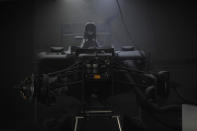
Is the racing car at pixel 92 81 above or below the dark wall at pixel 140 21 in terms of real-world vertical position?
below

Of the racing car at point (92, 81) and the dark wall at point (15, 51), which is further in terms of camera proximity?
the dark wall at point (15, 51)

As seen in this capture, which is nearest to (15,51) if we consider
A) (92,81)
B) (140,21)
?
(92,81)

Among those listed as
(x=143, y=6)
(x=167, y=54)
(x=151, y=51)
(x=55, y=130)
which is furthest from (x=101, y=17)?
(x=55, y=130)

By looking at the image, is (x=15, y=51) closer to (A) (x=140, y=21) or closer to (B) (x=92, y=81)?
(B) (x=92, y=81)

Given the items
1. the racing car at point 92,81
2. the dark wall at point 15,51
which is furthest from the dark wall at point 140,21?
the racing car at point 92,81

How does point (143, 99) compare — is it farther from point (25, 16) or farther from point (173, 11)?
point (25, 16)

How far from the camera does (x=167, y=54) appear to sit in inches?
120

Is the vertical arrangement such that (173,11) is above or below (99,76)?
above

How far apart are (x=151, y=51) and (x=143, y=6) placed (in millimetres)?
639

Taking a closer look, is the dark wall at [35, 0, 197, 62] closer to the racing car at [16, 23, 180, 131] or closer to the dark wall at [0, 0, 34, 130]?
the dark wall at [0, 0, 34, 130]

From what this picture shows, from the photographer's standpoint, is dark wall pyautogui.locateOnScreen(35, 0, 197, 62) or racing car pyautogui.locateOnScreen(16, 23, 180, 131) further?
dark wall pyautogui.locateOnScreen(35, 0, 197, 62)

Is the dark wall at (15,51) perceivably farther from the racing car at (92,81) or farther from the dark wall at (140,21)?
the racing car at (92,81)

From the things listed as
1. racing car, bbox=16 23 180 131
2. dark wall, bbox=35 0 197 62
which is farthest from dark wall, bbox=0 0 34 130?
racing car, bbox=16 23 180 131

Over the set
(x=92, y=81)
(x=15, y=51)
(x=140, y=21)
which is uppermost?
(x=140, y=21)
